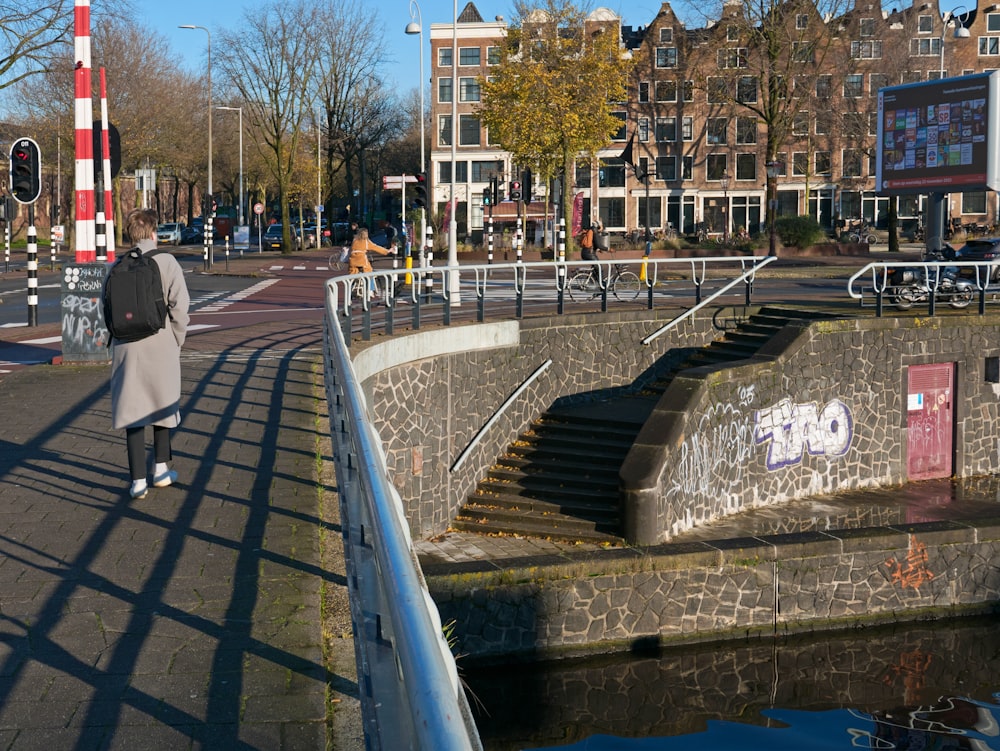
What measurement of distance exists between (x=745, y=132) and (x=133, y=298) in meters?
60.5

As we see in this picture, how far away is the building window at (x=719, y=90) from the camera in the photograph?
50.7 meters

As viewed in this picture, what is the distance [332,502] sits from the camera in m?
6.88

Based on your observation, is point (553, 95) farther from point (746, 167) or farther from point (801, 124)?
point (746, 167)

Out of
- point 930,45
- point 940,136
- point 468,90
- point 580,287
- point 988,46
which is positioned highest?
point 988,46

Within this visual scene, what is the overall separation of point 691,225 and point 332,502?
60872 mm

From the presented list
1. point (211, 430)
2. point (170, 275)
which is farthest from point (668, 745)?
point (170, 275)

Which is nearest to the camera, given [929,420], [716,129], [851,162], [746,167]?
[929,420]

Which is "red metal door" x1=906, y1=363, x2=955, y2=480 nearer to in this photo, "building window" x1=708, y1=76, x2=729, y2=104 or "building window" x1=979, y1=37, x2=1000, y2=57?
"building window" x1=708, y1=76, x2=729, y2=104

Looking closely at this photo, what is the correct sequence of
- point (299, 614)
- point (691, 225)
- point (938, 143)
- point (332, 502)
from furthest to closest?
point (691, 225)
point (938, 143)
point (332, 502)
point (299, 614)

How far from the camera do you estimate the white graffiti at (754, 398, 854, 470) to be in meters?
20.3

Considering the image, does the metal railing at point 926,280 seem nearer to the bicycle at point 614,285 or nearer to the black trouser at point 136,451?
the bicycle at point 614,285

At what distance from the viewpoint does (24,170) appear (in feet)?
61.9

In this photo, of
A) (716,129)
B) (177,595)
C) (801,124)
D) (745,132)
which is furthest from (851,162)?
(177,595)

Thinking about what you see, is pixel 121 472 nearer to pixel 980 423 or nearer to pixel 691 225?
pixel 980 423
